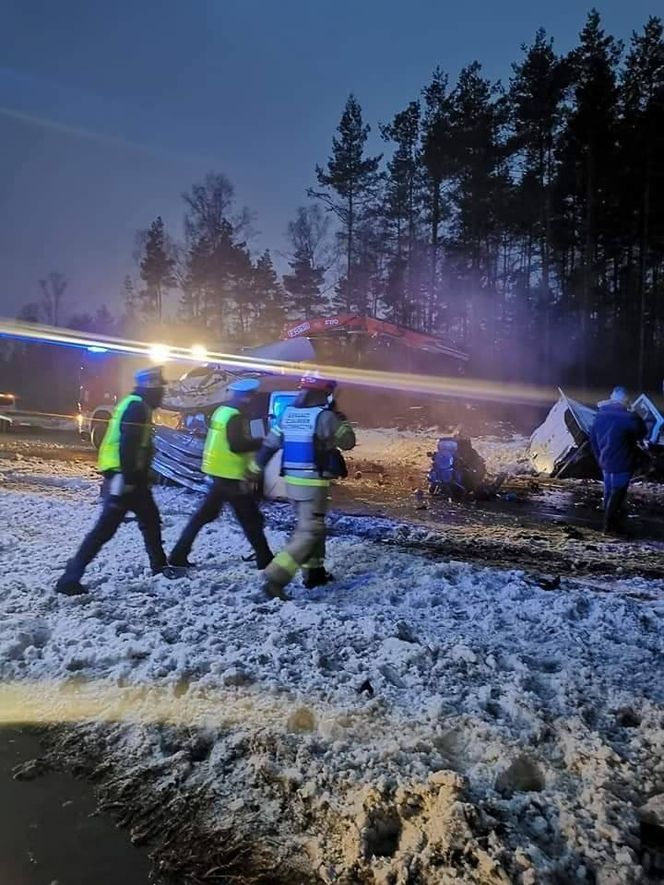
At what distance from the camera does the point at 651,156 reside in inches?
1095

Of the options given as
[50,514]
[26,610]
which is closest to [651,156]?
[50,514]

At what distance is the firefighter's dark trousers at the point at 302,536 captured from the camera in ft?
17.6

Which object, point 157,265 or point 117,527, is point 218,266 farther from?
point 117,527

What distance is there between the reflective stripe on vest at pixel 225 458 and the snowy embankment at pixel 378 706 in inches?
35.5

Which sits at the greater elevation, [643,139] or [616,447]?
[643,139]

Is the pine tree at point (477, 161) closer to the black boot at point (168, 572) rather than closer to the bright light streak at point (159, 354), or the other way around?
the bright light streak at point (159, 354)

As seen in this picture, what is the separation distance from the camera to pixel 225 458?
6125mm

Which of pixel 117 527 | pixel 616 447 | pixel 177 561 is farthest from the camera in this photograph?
pixel 616 447

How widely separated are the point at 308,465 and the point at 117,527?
170 centimetres

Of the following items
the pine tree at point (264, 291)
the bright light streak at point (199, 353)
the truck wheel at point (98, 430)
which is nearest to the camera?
the bright light streak at point (199, 353)

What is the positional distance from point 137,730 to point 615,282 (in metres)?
37.2

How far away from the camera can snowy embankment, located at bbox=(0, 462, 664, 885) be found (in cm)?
279

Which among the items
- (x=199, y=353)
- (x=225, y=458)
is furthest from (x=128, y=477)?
(x=199, y=353)

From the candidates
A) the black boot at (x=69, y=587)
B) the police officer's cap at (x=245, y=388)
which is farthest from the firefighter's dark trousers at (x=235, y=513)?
the black boot at (x=69, y=587)
